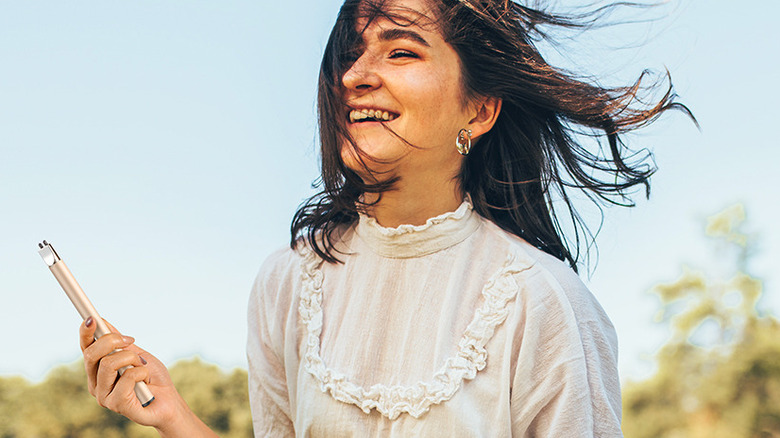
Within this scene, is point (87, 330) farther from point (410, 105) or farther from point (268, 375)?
point (410, 105)

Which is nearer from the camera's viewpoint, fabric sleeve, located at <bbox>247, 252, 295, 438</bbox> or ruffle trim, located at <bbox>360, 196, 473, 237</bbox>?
ruffle trim, located at <bbox>360, 196, 473, 237</bbox>

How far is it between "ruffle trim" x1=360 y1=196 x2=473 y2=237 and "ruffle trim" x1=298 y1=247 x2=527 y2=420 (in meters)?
0.14

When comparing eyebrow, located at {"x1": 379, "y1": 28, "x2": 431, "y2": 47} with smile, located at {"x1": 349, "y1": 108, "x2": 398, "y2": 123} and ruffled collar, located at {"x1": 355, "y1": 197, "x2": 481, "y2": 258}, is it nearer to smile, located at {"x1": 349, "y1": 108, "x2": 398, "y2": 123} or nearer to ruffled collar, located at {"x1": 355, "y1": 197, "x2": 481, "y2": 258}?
smile, located at {"x1": 349, "y1": 108, "x2": 398, "y2": 123}

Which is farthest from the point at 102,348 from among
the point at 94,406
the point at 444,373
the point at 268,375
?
the point at 94,406

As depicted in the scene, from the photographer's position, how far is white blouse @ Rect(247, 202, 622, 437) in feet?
4.83

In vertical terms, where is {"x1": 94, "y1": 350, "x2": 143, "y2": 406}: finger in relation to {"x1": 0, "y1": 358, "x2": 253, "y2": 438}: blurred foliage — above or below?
above

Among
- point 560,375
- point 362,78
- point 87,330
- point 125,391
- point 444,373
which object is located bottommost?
point 560,375

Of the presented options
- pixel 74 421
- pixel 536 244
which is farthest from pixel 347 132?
pixel 74 421

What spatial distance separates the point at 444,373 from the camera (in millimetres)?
1481

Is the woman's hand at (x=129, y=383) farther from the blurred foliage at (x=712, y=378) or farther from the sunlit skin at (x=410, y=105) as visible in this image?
the blurred foliage at (x=712, y=378)

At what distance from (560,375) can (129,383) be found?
78 centimetres

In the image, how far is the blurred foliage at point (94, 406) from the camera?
565 cm

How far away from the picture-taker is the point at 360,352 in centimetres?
159

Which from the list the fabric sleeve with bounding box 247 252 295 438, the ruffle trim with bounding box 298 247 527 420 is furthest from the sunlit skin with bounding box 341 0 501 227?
the fabric sleeve with bounding box 247 252 295 438
